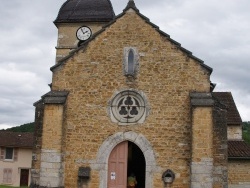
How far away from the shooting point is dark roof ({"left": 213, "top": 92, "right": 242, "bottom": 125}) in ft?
69.9

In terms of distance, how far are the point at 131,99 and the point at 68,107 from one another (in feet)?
7.81

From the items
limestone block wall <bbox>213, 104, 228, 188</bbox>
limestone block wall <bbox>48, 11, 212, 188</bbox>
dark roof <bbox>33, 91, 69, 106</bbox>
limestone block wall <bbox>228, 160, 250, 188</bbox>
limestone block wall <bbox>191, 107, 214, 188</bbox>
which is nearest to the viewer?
limestone block wall <bbox>191, 107, 214, 188</bbox>

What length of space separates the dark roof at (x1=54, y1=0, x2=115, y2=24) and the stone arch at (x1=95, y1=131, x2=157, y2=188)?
13.0 meters

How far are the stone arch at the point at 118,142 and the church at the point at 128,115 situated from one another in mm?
35

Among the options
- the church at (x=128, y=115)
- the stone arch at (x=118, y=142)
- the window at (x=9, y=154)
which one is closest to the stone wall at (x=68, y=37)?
the church at (x=128, y=115)

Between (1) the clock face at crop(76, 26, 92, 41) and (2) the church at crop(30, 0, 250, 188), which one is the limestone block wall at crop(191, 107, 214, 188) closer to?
(2) the church at crop(30, 0, 250, 188)

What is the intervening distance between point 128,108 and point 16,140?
2757 cm

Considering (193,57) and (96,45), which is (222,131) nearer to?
(193,57)

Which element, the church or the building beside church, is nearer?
the church

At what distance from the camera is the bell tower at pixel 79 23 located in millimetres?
25609

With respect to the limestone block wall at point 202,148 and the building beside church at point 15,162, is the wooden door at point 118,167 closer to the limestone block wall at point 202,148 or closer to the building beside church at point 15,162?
the limestone block wall at point 202,148

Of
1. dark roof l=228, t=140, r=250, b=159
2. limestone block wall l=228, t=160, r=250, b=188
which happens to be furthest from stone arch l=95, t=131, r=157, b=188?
limestone block wall l=228, t=160, r=250, b=188

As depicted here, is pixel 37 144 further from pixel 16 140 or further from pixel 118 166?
pixel 16 140

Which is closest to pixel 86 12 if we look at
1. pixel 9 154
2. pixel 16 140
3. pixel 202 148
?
pixel 202 148
